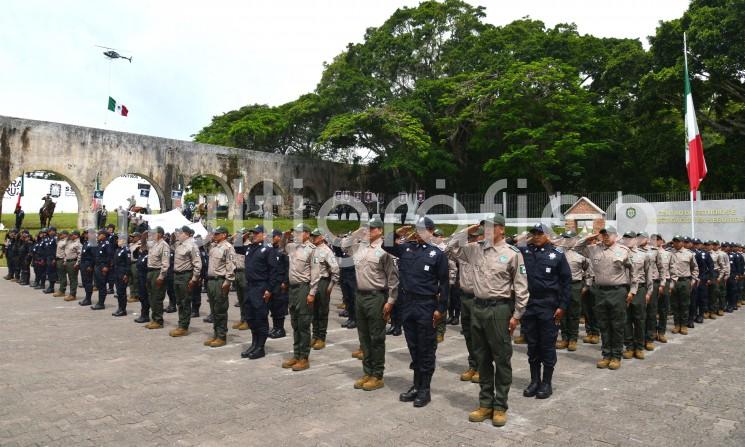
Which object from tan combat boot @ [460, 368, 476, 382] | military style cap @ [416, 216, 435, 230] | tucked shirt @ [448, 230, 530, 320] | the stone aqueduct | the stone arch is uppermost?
the stone aqueduct

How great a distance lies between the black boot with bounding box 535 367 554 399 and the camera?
555cm

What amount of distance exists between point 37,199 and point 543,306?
41542mm

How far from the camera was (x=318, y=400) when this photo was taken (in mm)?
5441

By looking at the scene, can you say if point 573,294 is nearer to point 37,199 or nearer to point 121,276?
point 121,276

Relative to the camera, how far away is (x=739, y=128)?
2448 cm

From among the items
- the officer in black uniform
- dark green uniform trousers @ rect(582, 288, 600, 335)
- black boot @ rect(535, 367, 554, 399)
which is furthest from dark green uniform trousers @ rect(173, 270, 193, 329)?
dark green uniform trousers @ rect(582, 288, 600, 335)

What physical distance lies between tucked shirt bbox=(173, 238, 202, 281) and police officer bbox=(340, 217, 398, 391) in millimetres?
3960

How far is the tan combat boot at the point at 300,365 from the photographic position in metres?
6.64

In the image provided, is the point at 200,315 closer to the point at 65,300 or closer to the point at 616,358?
the point at 65,300

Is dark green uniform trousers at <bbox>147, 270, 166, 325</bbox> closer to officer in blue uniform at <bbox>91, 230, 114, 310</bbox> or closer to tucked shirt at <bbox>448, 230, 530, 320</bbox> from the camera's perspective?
officer in blue uniform at <bbox>91, 230, 114, 310</bbox>

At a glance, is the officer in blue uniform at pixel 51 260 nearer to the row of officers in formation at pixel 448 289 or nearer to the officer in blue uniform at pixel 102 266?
the row of officers in formation at pixel 448 289

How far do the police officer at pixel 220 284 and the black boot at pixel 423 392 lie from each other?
12.8 ft

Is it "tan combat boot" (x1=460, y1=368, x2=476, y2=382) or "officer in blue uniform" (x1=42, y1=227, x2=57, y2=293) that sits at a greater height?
"officer in blue uniform" (x1=42, y1=227, x2=57, y2=293)

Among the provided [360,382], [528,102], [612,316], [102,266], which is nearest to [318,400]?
[360,382]
